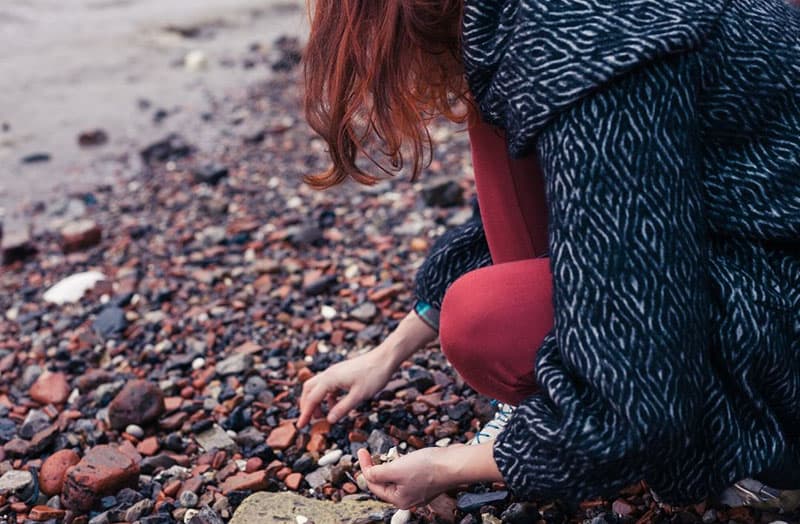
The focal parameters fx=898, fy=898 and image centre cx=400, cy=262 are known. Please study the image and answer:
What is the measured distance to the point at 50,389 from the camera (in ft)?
8.99

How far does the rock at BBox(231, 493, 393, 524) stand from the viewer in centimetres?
200

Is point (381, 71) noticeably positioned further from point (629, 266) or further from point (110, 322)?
point (110, 322)

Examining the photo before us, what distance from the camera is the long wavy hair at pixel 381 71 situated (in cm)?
159

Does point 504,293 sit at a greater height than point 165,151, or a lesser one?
greater

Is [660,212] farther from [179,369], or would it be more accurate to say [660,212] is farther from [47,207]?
[47,207]

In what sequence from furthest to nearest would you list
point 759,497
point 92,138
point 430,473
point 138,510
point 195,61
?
point 195,61, point 92,138, point 138,510, point 759,497, point 430,473

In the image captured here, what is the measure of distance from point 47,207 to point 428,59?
3.67 meters

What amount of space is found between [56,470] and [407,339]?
0.95 meters

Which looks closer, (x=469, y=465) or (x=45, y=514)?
(x=469, y=465)

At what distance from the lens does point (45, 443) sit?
2.43 meters

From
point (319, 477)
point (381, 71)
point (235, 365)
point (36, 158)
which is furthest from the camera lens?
point (36, 158)

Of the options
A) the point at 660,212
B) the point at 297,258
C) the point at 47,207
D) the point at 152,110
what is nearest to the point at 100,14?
the point at 152,110

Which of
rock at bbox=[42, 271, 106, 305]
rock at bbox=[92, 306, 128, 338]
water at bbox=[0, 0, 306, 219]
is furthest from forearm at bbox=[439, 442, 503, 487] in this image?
water at bbox=[0, 0, 306, 219]

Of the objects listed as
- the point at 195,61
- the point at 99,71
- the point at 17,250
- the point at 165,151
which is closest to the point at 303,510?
the point at 17,250
